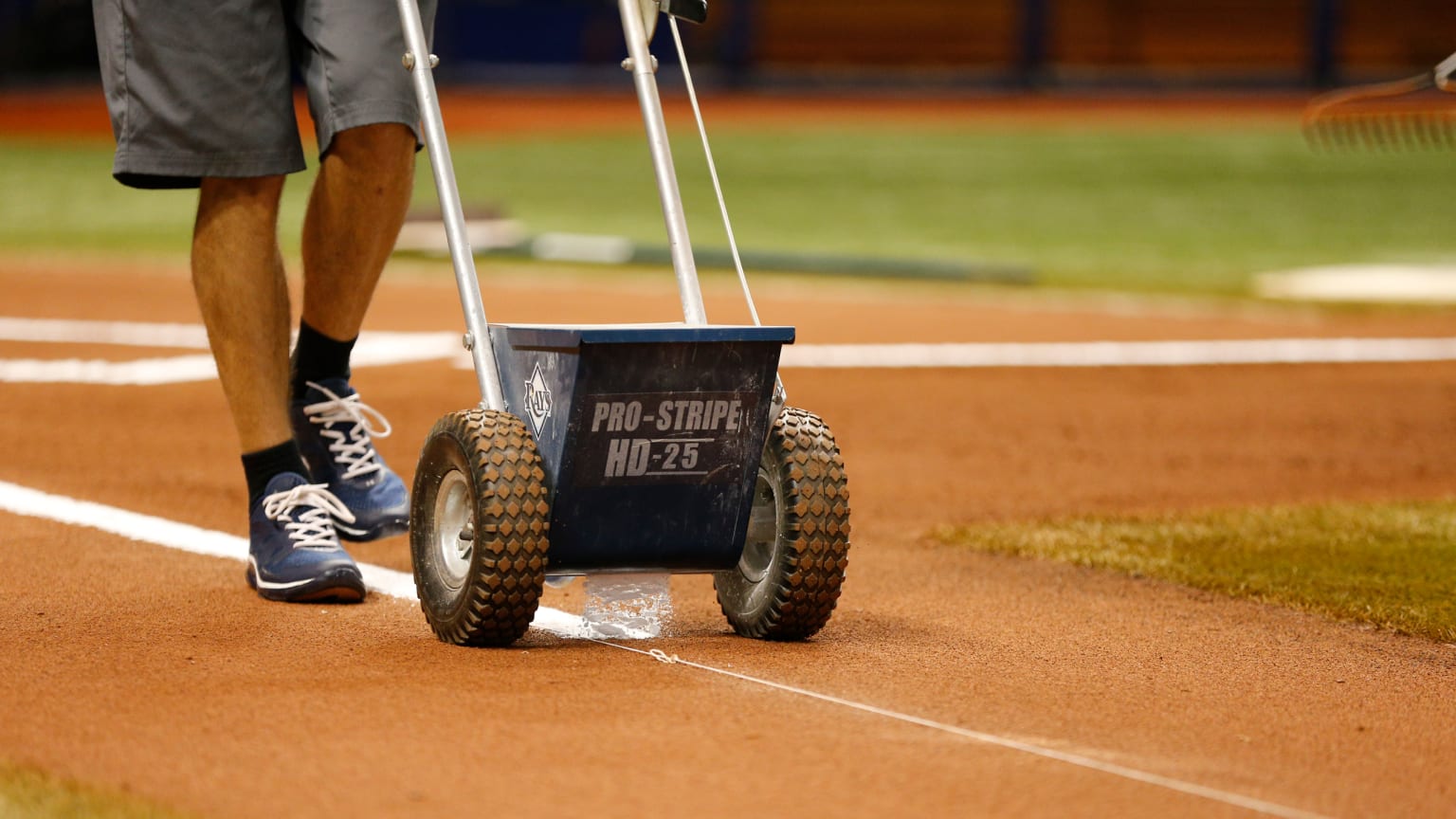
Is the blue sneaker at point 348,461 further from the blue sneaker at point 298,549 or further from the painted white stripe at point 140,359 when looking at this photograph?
the painted white stripe at point 140,359

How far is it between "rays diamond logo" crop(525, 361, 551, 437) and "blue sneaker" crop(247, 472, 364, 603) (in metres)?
0.60

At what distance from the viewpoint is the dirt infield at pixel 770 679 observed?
2227 millimetres

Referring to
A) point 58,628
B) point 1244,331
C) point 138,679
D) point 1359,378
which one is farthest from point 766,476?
point 1244,331

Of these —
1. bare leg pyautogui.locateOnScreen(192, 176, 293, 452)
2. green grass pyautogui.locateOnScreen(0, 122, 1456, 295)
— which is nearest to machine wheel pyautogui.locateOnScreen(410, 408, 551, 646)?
bare leg pyautogui.locateOnScreen(192, 176, 293, 452)

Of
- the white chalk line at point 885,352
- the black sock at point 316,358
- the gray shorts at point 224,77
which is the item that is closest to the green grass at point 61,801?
the gray shorts at point 224,77

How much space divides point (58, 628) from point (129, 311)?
17.5ft

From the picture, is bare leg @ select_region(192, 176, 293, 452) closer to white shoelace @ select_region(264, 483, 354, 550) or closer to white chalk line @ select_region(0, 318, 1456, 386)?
white shoelace @ select_region(264, 483, 354, 550)

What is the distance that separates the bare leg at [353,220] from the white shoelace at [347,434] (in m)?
0.13

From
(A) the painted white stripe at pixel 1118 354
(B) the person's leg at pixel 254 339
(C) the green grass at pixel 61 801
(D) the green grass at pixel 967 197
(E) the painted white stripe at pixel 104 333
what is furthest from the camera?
(D) the green grass at pixel 967 197

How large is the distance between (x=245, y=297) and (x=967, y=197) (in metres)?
12.5

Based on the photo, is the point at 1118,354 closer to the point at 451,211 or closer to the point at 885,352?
the point at 885,352

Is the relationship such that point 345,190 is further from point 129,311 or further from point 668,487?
point 129,311

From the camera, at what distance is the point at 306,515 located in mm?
3318

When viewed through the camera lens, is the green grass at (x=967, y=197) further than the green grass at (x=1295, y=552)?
Yes
